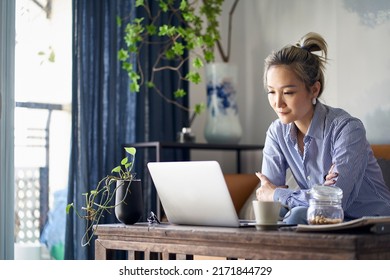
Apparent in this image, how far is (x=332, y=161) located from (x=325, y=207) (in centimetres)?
62

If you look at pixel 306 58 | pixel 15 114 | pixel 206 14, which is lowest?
pixel 15 114

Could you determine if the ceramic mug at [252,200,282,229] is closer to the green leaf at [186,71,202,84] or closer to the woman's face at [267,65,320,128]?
the woman's face at [267,65,320,128]

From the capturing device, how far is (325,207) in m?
1.88

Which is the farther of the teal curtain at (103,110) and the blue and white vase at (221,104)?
the blue and white vase at (221,104)

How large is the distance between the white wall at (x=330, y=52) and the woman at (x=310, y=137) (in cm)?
125

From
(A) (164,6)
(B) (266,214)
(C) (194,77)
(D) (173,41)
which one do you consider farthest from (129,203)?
(D) (173,41)

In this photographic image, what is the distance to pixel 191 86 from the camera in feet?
14.8

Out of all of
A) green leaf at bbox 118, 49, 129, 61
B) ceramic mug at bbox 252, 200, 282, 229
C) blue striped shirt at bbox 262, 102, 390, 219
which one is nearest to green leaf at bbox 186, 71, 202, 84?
green leaf at bbox 118, 49, 129, 61

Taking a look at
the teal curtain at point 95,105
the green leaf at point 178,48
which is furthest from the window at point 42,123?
the green leaf at point 178,48

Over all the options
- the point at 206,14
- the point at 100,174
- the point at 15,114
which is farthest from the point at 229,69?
the point at 15,114

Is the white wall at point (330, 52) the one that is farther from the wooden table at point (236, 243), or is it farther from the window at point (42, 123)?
the wooden table at point (236, 243)

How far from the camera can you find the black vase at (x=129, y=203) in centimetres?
227

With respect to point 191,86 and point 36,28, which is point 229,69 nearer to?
point 191,86

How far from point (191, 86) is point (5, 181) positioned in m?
1.38
